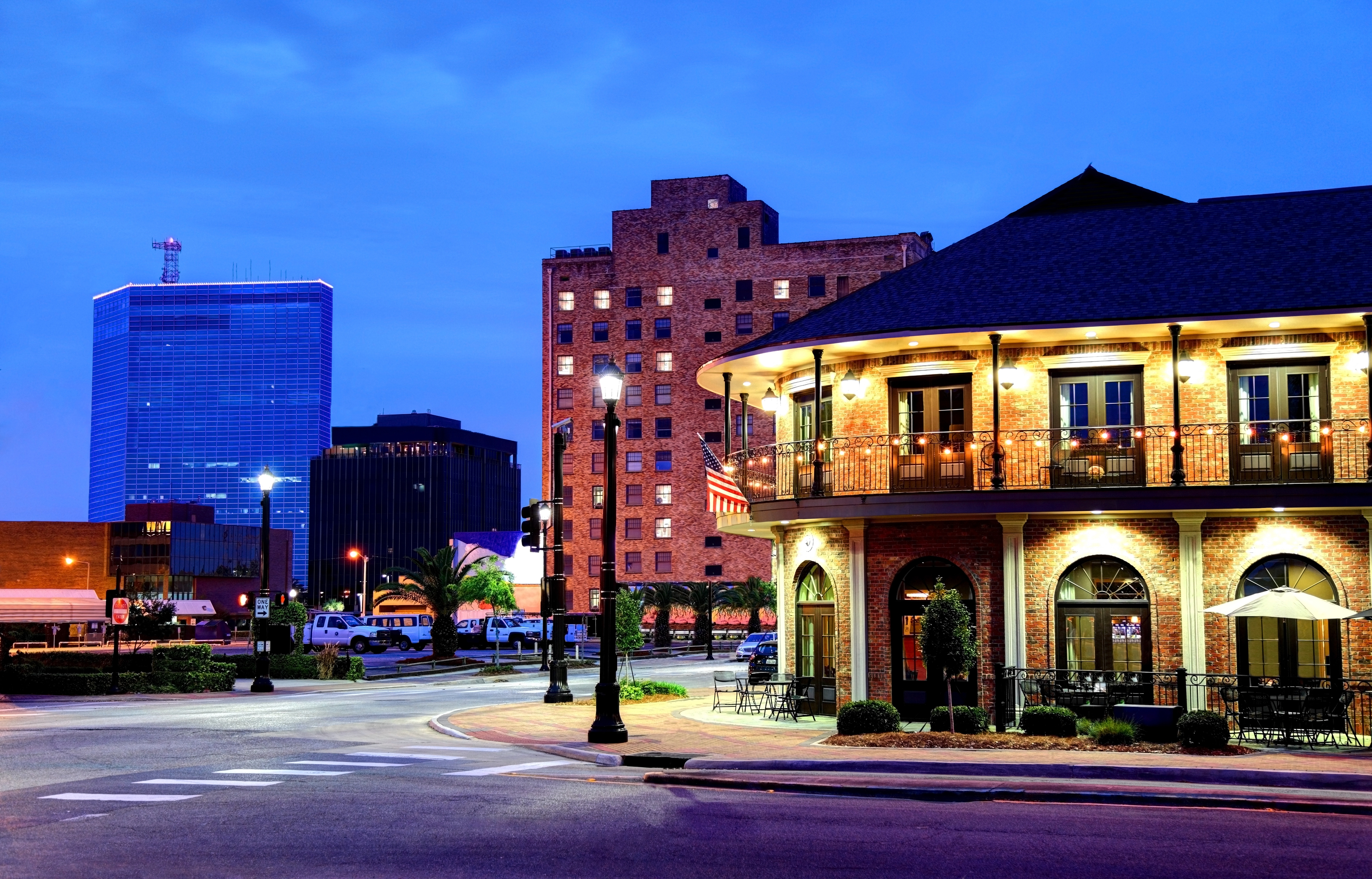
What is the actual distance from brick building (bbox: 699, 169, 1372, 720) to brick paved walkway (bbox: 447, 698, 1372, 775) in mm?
3650

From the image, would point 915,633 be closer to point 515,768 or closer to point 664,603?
point 515,768

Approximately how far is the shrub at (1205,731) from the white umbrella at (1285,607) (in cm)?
258

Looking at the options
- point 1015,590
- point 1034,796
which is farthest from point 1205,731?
point 1015,590

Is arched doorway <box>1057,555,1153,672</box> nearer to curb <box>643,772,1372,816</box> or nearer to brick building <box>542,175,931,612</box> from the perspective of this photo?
curb <box>643,772,1372,816</box>

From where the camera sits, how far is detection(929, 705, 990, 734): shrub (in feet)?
74.8

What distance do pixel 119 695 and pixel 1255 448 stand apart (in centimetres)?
2946

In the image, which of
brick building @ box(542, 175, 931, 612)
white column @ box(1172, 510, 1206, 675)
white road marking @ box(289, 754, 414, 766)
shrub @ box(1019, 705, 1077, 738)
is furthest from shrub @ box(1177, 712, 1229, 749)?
brick building @ box(542, 175, 931, 612)

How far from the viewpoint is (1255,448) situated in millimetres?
25891

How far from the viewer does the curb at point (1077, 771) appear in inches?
661

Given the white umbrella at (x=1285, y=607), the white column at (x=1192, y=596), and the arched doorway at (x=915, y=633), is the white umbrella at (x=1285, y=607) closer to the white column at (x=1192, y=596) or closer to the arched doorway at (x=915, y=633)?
the white column at (x=1192, y=596)

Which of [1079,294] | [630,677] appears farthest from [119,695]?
[1079,294]

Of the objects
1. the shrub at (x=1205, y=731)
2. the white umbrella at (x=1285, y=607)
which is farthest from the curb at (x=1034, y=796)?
the white umbrella at (x=1285, y=607)

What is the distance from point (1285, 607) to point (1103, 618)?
4.07 metres

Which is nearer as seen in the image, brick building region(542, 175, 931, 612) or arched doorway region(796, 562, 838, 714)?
arched doorway region(796, 562, 838, 714)
